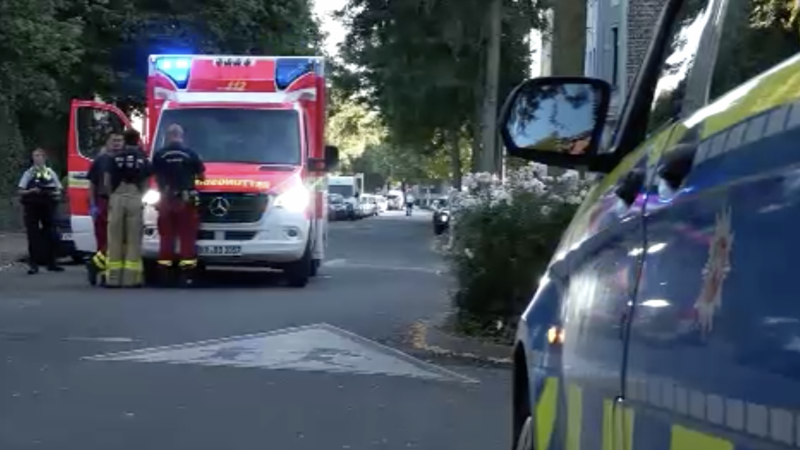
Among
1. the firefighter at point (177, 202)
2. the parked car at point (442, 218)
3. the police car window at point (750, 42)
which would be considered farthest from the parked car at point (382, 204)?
the police car window at point (750, 42)

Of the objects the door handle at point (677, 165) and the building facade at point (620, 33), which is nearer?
the door handle at point (677, 165)

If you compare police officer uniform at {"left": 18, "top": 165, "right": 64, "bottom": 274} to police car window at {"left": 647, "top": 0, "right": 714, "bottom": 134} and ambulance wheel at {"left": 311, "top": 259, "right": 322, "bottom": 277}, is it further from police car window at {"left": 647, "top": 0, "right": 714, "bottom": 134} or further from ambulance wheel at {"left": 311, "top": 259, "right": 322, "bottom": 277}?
police car window at {"left": 647, "top": 0, "right": 714, "bottom": 134}

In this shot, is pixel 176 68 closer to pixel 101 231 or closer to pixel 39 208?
pixel 101 231

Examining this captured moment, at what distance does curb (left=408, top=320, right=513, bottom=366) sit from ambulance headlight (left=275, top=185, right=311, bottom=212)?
5351 mm

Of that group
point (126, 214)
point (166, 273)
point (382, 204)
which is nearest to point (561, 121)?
point (126, 214)

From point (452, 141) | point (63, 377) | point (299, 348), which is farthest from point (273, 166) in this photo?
point (452, 141)

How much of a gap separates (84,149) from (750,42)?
17952 millimetres

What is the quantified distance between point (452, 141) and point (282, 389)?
150 feet

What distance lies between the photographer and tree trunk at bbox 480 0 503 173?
3284 centimetres

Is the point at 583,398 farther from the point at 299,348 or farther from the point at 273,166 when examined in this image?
the point at 273,166

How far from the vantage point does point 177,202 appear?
17453mm

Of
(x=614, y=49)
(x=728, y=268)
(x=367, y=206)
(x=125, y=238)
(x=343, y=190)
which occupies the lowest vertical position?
(x=125, y=238)

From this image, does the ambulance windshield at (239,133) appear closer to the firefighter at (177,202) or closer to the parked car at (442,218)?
the firefighter at (177,202)

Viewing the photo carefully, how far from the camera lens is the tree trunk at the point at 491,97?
32844 millimetres
